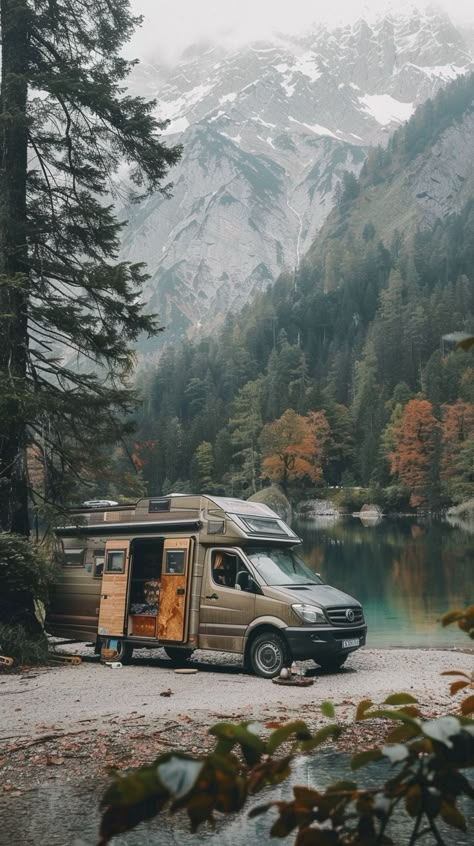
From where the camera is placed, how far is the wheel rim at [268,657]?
13.5 meters

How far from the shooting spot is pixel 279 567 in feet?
49.2

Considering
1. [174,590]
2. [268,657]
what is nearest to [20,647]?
[174,590]

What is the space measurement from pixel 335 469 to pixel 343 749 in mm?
113807

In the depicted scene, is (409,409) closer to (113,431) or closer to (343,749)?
(113,431)

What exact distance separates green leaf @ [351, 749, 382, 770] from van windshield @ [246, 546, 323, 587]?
1287cm

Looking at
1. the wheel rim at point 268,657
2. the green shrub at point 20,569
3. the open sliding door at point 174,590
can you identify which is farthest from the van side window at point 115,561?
the wheel rim at point 268,657

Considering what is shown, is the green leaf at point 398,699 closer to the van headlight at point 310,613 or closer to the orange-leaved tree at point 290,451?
the van headlight at point 310,613

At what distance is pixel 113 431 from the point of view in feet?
55.4

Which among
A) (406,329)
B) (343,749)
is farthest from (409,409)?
(343,749)

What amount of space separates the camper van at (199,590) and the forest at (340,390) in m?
71.7

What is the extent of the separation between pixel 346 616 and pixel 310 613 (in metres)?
1.05

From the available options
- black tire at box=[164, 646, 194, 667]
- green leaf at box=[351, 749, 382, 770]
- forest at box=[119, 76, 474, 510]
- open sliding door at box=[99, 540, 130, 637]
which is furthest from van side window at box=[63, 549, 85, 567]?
forest at box=[119, 76, 474, 510]

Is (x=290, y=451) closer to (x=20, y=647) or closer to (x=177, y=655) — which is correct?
(x=177, y=655)

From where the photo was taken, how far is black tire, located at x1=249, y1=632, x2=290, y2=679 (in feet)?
44.1
